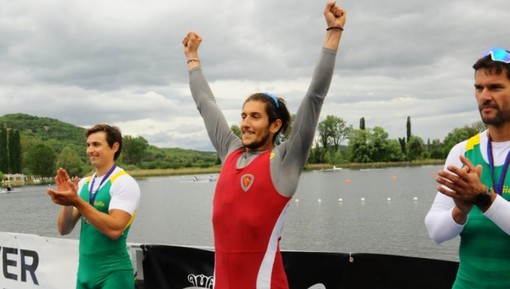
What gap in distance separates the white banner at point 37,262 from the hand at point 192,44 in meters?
2.68

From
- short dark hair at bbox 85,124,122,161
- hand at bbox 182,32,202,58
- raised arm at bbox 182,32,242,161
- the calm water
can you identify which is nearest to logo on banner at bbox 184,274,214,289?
short dark hair at bbox 85,124,122,161

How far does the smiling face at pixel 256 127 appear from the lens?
2.77 metres

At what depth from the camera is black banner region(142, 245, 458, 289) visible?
159 inches

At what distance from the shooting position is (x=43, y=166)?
13462 cm

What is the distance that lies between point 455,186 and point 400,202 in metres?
36.7

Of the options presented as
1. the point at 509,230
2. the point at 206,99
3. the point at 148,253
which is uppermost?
the point at 206,99

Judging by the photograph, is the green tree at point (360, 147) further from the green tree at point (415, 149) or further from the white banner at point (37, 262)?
the white banner at point (37, 262)

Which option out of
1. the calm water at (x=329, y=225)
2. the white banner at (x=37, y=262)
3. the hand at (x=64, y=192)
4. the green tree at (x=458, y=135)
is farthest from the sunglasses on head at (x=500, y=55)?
the green tree at (x=458, y=135)

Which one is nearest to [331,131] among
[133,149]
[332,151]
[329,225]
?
[332,151]

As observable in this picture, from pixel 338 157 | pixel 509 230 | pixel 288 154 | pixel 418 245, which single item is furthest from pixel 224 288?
pixel 338 157

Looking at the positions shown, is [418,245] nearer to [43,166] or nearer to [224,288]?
[224,288]

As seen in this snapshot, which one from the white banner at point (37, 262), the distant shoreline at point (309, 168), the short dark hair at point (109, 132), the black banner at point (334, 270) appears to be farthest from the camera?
the distant shoreline at point (309, 168)

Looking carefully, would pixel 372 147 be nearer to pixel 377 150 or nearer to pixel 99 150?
pixel 377 150

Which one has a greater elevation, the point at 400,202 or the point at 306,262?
the point at 306,262
